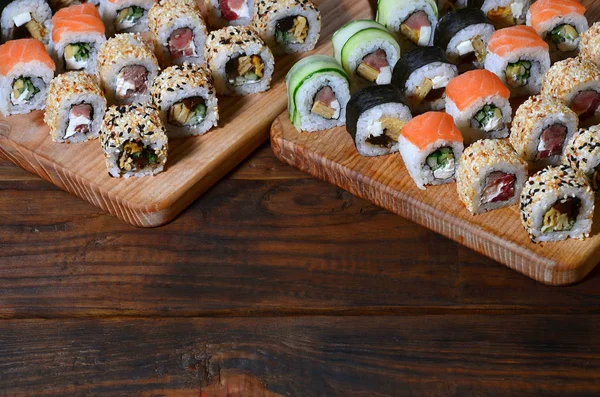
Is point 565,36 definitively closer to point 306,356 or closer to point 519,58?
point 519,58

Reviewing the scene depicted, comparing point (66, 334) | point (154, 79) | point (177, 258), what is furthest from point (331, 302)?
point (154, 79)

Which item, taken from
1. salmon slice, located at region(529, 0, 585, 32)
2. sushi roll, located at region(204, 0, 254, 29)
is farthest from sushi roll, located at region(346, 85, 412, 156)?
sushi roll, located at region(204, 0, 254, 29)

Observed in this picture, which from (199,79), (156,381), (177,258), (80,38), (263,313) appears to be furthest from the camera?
(80,38)

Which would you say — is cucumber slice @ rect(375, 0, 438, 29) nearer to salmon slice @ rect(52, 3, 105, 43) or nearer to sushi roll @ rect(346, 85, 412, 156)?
sushi roll @ rect(346, 85, 412, 156)

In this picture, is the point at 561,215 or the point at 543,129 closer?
the point at 561,215

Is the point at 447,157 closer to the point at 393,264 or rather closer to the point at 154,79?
the point at 393,264

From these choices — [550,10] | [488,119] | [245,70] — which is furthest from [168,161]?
[550,10]

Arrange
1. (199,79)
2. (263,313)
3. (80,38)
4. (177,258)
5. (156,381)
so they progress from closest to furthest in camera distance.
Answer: (156,381)
(263,313)
(177,258)
(199,79)
(80,38)
